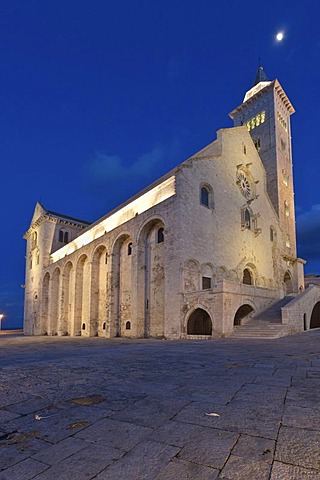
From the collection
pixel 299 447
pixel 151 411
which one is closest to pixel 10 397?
pixel 151 411

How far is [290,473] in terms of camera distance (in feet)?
6.69

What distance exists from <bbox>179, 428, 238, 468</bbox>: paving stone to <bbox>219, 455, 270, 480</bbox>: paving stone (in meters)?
0.07

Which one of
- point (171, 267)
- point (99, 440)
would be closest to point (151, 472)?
point (99, 440)

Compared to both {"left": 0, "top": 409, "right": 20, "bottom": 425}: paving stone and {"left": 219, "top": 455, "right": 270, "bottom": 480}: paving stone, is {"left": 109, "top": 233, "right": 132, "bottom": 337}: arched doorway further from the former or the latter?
{"left": 219, "top": 455, "right": 270, "bottom": 480}: paving stone

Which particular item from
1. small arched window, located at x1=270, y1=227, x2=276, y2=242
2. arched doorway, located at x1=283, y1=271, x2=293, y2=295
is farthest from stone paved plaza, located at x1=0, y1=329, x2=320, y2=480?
arched doorway, located at x1=283, y1=271, x2=293, y2=295

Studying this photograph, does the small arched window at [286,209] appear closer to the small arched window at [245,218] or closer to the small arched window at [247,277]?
the small arched window at [245,218]

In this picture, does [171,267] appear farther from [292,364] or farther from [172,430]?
[172,430]

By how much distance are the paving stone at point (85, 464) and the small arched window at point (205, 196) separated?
20.4 metres

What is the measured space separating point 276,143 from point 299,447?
40.8m

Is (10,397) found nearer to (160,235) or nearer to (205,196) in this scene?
(160,235)

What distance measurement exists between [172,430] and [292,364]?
4825 mm

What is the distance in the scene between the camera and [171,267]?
19047 mm

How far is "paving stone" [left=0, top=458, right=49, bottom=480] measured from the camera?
2072 millimetres

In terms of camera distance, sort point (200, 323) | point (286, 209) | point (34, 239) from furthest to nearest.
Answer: point (34, 239), point (286, 209), point (200, 323)
